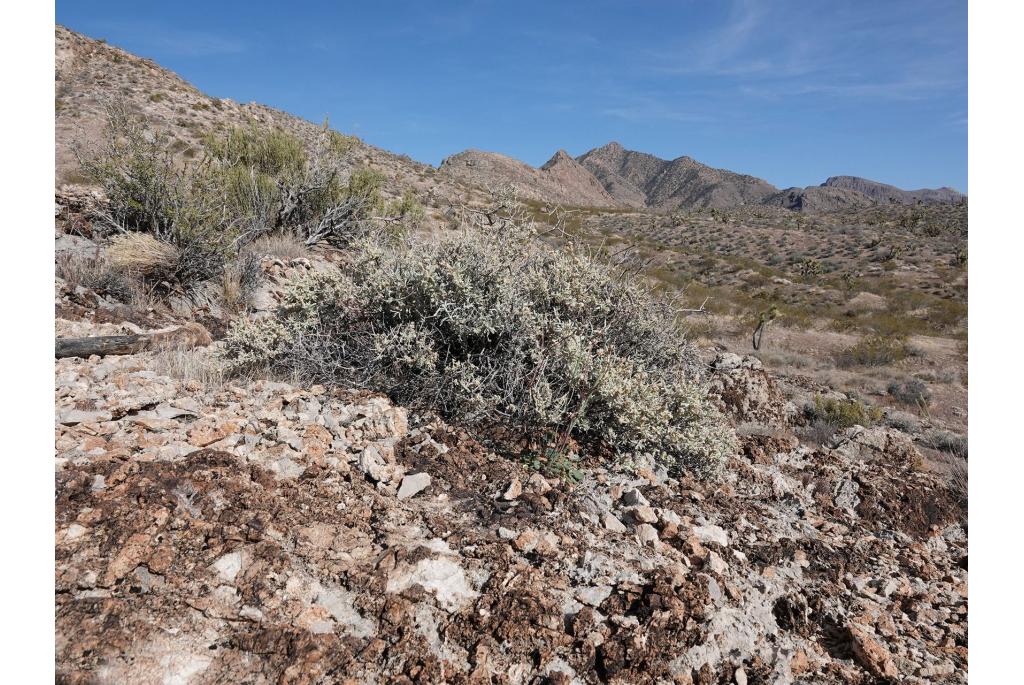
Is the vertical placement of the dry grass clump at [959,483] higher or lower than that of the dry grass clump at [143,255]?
lower

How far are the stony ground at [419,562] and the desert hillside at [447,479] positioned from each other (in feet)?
0.04

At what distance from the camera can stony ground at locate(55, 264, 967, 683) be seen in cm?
167

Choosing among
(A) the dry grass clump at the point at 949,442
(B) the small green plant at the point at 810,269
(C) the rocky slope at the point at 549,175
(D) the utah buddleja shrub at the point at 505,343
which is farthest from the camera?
(C) the rocky slope at the point at 549,175

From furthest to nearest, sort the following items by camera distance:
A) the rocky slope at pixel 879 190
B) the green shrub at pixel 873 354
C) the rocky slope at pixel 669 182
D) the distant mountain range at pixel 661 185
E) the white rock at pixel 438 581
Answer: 1. the rocky slope at pixel 879 190
2. the rocky slope at pixel 669 182
3. the distant mountain range at pixel 661 185
4. the green shrub at pixel 873 354
5. the white rock at pixel 438 581

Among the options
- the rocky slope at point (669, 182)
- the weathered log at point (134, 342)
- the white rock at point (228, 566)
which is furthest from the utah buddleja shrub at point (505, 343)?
the rocky slope at point (669, 182)

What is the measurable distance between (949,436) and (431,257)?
6297mm

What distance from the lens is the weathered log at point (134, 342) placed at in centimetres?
355

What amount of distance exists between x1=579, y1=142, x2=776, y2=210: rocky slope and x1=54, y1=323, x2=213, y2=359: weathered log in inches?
3619

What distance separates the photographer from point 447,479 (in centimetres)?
287

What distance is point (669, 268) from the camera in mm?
27500

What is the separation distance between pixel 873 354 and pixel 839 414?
8.24 meters

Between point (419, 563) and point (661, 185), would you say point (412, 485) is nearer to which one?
point (419, 563)

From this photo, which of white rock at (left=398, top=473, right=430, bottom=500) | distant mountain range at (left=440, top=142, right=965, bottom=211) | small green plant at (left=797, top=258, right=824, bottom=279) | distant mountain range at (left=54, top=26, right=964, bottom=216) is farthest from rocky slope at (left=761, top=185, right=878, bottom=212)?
white rock at (left=398, top=473, right=430, bottom=500)

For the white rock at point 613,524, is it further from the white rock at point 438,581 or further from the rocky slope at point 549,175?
the rocky slope at point 549,175
